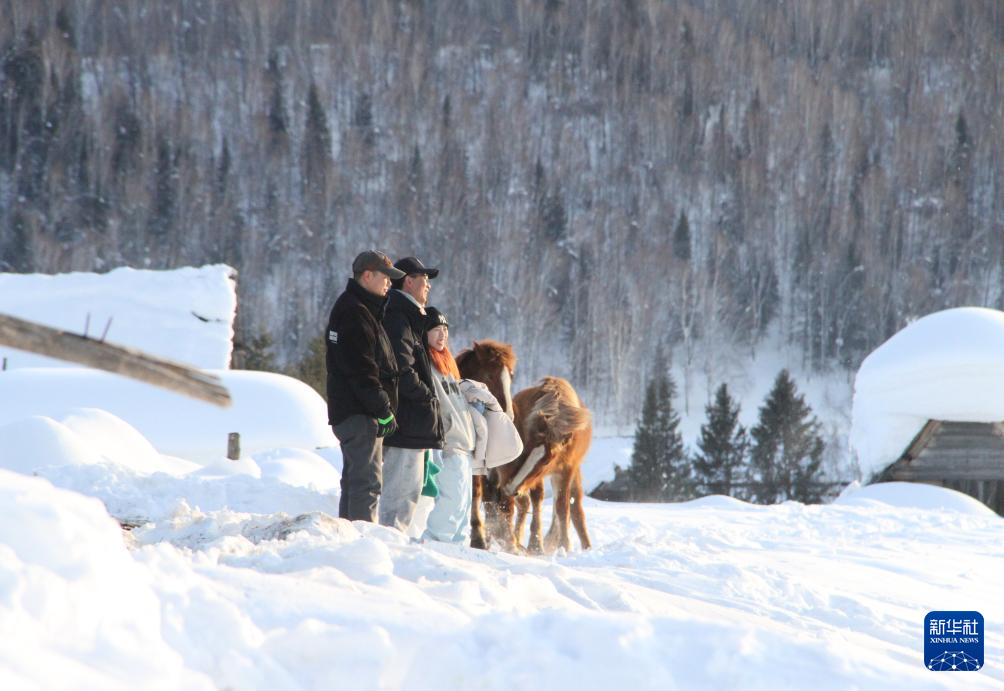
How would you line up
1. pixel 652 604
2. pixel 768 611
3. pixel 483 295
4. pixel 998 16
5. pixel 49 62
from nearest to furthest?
pixel 652 604, pixel 768 611, pixel 483 295, pixel 49 62, pixel 998 16

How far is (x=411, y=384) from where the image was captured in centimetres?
595

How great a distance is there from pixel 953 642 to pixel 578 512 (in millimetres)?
4190

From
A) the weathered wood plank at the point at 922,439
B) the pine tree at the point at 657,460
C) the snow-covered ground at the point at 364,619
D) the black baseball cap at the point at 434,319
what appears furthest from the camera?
the pine tree at the point at 657,460

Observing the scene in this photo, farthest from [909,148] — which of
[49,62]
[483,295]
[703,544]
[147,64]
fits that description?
[703,544]

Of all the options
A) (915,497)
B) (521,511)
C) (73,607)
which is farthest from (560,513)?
(915,497)

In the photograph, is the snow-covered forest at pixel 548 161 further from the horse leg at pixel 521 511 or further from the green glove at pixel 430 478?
the green glove at pixel 430 478

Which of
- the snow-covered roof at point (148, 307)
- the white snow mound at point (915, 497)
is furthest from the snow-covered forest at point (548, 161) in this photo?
the white snow mound at point (915, 497)

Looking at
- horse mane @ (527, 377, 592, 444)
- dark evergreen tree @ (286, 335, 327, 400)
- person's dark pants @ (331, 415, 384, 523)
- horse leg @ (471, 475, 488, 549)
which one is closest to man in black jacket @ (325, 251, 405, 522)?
person's dark pants @ (331, 415, 384, 523)

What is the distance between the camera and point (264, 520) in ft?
16.5

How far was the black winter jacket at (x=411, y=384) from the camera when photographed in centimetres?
594

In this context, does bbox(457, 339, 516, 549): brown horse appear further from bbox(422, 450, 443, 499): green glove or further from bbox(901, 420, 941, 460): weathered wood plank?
bbox(901, 420, 941, 460): weathered wood plank

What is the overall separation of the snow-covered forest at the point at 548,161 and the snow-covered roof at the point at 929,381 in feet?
94.5

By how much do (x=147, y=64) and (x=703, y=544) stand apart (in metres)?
63.0

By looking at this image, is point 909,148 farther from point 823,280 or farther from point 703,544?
point 703,544
